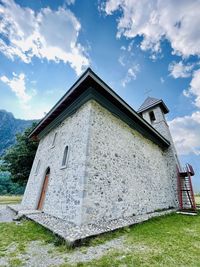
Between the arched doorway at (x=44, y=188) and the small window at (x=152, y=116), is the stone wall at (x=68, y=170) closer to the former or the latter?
the arched doorway at (x=44, y=188)

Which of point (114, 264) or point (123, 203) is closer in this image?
point (114, 264)

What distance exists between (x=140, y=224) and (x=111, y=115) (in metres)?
4.93

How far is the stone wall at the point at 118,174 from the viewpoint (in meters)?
5.19

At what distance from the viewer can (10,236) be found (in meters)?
3.99

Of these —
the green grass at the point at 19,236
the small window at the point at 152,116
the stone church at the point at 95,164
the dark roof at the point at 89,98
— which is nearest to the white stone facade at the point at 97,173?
the stone church at the point at 95,164

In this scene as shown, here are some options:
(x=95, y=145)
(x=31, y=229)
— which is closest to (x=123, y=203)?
(x=95, y=145)

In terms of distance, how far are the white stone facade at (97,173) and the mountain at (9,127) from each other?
86681 millimetres

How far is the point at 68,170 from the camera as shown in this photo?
5980 millimetres

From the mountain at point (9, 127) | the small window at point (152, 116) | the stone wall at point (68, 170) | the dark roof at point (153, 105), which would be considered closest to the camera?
the stone wall at point (68, 170)

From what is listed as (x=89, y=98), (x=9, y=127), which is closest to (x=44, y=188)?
(x=89, y=98)

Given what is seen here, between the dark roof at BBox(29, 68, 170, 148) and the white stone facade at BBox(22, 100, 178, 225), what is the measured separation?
371 millimetres

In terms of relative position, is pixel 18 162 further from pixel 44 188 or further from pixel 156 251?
pixel 156 251

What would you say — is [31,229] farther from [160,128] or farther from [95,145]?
[160,128]

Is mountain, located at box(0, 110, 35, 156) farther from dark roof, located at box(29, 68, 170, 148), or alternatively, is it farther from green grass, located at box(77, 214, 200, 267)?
green grass, located at box(77, 214, 200, 267)
